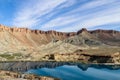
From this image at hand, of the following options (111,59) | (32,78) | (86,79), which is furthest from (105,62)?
(32,78)

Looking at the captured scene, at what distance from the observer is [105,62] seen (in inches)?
7530

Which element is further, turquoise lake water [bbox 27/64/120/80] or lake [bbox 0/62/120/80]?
lake [bbox 0/62/120/80]

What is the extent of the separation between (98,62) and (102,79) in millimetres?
93235

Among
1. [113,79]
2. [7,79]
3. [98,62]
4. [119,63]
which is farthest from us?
→ [98,62]

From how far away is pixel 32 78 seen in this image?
93688 millimetres

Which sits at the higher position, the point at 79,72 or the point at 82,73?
the point at 79,72

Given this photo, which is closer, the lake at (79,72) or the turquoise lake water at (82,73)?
the turquoise lake water at (82,73)

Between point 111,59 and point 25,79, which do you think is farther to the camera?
point 111,59

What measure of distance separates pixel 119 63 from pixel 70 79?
89.4 metres

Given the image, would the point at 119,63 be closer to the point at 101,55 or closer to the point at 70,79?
the point at 101,55

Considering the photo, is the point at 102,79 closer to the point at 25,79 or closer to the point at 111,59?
the point at 25,79

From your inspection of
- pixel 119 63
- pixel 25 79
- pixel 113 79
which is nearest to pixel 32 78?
pixel 25 79

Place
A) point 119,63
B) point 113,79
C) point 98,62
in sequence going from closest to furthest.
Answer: point 113,79 < point 119,63 < point 98,62

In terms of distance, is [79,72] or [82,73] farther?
[79,72]
